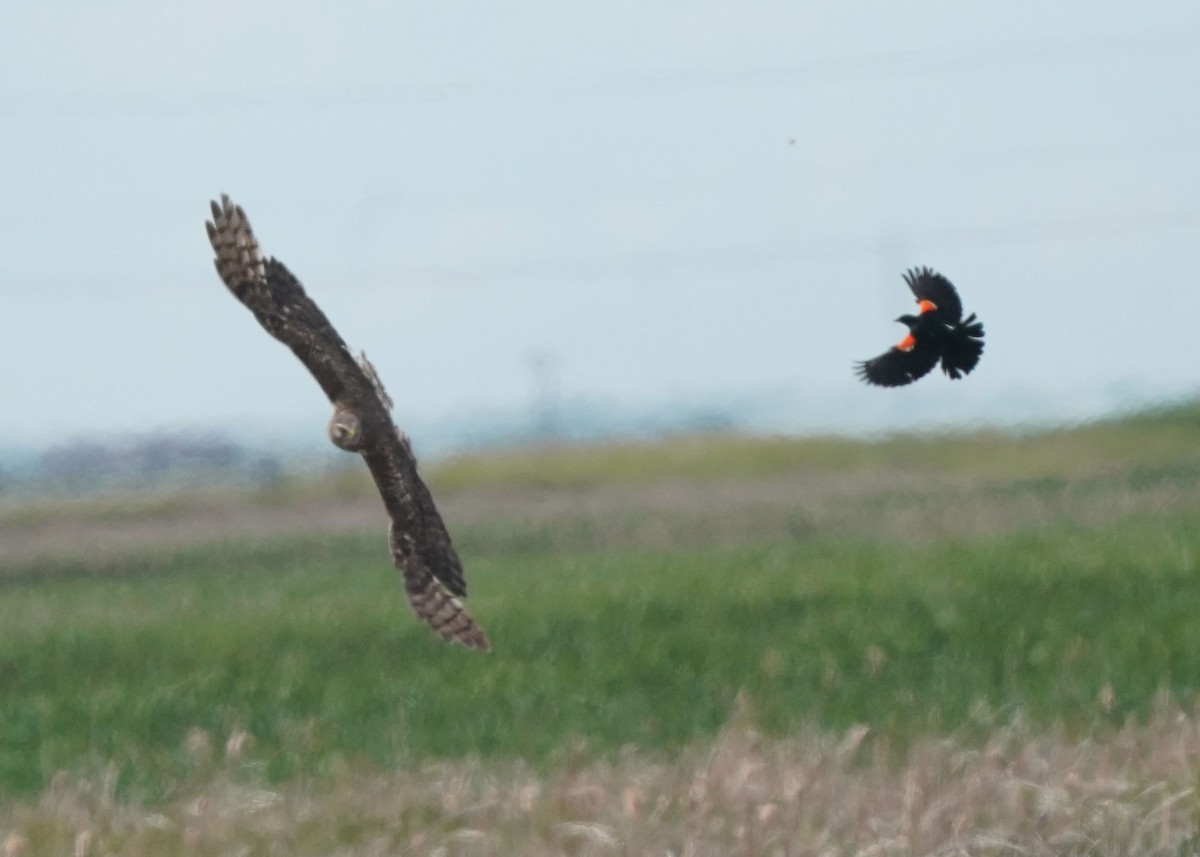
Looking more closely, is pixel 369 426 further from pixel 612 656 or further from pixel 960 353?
pixel 612 656

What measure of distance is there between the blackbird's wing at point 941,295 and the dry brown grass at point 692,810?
4.79m

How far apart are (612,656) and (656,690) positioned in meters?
1.05

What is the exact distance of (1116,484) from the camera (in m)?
27.8

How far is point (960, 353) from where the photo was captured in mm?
1640

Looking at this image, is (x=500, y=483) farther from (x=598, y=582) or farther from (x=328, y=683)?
(x=328, y=683)

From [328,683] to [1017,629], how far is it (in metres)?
5.19

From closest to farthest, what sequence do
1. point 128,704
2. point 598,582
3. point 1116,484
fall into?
point 128,704, point 598,582, point 1116,484

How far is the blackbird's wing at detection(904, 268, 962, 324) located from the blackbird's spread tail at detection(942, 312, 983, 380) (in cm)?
1

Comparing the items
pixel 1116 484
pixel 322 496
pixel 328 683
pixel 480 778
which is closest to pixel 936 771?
pixel 480 778

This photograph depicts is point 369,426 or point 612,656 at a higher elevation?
point 369,426

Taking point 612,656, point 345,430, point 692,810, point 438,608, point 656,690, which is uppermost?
point 345,430

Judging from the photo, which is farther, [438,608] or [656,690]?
[656,690]

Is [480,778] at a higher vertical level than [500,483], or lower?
lower

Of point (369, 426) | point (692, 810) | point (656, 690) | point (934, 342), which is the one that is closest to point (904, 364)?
point (934, 342)
